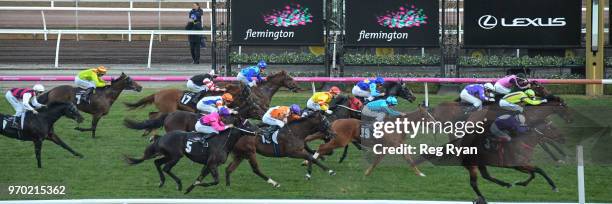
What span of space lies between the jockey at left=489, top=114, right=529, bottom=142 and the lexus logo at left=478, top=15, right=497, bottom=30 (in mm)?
7731

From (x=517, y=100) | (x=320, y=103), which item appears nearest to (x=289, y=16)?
(x=320, y=103)

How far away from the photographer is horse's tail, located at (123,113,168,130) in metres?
14.4

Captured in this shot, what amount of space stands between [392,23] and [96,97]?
18.8ft

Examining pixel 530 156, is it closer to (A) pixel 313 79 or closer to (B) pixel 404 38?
(A) pixel 313 79

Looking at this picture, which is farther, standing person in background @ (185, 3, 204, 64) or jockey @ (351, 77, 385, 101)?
standing person in background @ (185, 3, 204, 64)

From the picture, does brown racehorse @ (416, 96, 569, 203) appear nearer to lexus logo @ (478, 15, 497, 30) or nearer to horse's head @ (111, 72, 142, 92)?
lexus logo @ (478, 15, 497, 30)

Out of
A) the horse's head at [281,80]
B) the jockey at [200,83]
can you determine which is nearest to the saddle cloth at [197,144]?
the jockey at [200,83]

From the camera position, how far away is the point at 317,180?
14086 millimetres

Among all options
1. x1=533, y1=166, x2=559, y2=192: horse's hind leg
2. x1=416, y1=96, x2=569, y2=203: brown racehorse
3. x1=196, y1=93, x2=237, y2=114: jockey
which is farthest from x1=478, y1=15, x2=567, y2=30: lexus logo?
x1=533, y1=166, x2=559, y2=192: horse's hind leg

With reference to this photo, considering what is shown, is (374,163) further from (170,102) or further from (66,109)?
(170,102)

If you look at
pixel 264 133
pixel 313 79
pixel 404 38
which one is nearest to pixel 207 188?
pixel 264 133

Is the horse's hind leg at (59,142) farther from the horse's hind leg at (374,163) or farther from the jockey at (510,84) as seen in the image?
the jockey at (510,84)

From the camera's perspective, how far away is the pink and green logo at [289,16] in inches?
795

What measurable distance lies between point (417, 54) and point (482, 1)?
4.92 feet
